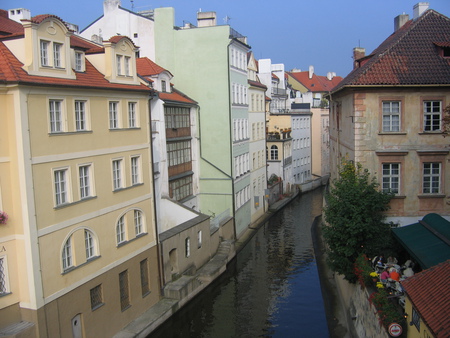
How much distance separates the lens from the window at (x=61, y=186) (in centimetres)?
1692

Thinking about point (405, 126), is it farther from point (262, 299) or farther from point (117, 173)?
point (117, 173)

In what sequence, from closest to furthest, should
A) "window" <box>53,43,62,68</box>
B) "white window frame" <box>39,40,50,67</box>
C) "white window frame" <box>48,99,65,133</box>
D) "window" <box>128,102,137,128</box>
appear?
"white window frame" <box>39,40,50,67</box>, "white window frame" <box>48,99,65,133</box>, "window" <box>53,43,62,68</box>, "window" <box>128,102,137,128</box>

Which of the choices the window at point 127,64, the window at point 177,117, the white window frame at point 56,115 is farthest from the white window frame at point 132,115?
the window at point 177,117

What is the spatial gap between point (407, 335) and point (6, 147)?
43.9 feet

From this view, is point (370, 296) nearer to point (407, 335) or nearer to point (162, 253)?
point (407, 335)

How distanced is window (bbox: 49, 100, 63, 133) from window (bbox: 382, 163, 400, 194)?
569 inches

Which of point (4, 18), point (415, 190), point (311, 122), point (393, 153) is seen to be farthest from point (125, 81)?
point (311, 122)

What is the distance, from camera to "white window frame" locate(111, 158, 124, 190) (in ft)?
66.3

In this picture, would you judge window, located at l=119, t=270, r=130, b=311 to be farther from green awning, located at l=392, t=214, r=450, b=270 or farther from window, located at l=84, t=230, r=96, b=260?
green awning, located at l=392, t=214, r=450, b=270

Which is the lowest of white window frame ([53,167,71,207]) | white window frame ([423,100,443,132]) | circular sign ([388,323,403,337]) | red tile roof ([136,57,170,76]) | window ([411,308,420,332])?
circular sign ([388,323,403,337])

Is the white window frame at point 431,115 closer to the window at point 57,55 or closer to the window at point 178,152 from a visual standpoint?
the window at point 178,152

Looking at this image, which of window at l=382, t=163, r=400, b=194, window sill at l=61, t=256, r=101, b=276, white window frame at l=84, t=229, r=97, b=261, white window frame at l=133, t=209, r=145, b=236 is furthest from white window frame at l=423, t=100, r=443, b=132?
window sill at l=61, t=256, r=101, b=276

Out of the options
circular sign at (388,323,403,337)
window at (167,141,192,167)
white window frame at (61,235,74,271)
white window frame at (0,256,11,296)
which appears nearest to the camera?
circular sign at (388,323,403,337)

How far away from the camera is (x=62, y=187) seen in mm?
17234
